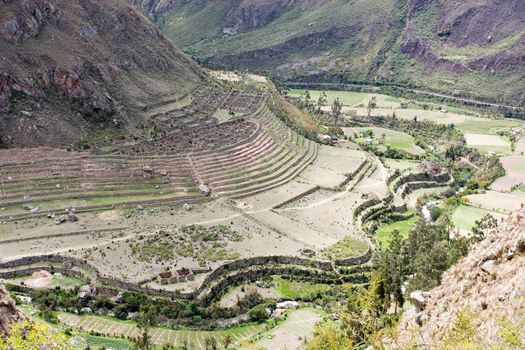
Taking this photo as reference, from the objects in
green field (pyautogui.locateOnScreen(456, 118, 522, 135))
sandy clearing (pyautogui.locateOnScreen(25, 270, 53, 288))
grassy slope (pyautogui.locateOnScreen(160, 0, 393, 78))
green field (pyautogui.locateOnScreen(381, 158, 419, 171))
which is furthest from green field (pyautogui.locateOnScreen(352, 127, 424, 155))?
sandy clearing (pyautogui.locateOnScreen(25, 270, 53, 288))

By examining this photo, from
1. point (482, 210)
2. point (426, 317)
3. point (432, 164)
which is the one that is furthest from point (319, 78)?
point (426, 317)

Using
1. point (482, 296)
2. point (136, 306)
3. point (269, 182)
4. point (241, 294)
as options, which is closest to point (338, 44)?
point (269, 182)

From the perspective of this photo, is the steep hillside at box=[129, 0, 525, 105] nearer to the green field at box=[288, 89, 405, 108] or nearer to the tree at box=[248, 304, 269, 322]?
the green field at box=[288, 89, 405, 108]

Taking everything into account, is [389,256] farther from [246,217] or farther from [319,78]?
[319,78]

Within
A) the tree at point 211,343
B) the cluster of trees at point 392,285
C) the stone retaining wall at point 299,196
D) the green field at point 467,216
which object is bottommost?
the green field at point 467,216

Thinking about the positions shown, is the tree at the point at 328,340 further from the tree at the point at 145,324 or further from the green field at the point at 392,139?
the green field at the point at 392,139

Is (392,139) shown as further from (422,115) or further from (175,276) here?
(175,276)

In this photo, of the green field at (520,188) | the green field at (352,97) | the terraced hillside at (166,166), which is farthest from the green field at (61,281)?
the green field at (352,97)
